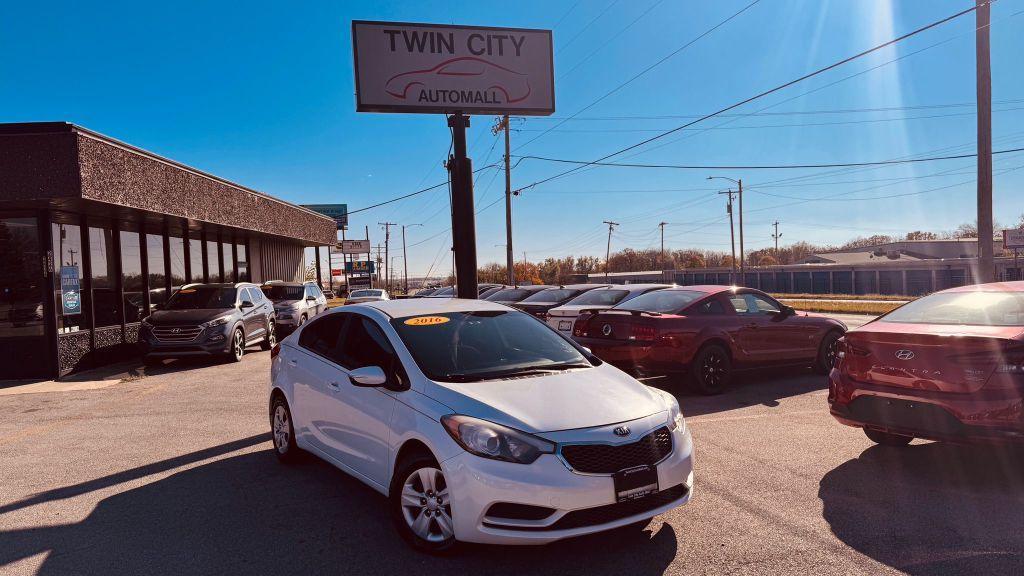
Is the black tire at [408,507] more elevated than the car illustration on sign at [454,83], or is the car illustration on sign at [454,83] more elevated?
the car illustration on sign at [454,83]

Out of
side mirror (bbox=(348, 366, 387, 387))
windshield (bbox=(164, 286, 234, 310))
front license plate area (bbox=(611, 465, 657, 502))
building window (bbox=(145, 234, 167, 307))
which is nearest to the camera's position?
front license plate area (bbox=(611, 465, 657, 502))

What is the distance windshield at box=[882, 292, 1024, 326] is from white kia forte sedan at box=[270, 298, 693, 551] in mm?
2918

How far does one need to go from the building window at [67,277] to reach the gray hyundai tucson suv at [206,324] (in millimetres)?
1268

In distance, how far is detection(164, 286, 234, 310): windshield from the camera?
47.7 ft

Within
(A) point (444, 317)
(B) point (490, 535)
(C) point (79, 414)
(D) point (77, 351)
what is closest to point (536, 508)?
(B) point (490, 535)

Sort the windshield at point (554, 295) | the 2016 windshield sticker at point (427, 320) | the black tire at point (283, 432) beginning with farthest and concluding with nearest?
the windshield at point (554, 295), the black tire at point (283, 432), the 2016 windshield sticker at point (427, 320)

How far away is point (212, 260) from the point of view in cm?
2141

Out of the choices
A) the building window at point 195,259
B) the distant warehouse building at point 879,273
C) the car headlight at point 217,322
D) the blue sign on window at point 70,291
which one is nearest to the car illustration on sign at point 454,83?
the car headlight at point 217,322

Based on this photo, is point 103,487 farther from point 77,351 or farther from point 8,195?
point 77,351

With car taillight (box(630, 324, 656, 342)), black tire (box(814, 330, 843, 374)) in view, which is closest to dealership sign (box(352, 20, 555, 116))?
car taillight (box(630, 324, 656, 342))

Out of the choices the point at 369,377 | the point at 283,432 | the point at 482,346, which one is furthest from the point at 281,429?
the point at 482,346

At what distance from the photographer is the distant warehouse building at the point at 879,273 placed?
175ft

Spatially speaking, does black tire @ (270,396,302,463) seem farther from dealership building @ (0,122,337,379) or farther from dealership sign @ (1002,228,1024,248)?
→ dealership sign @ (1002,228,1024,248)

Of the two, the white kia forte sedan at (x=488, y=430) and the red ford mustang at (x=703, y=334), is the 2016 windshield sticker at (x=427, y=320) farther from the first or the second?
the red ford mustang at (x=703, y=334)
